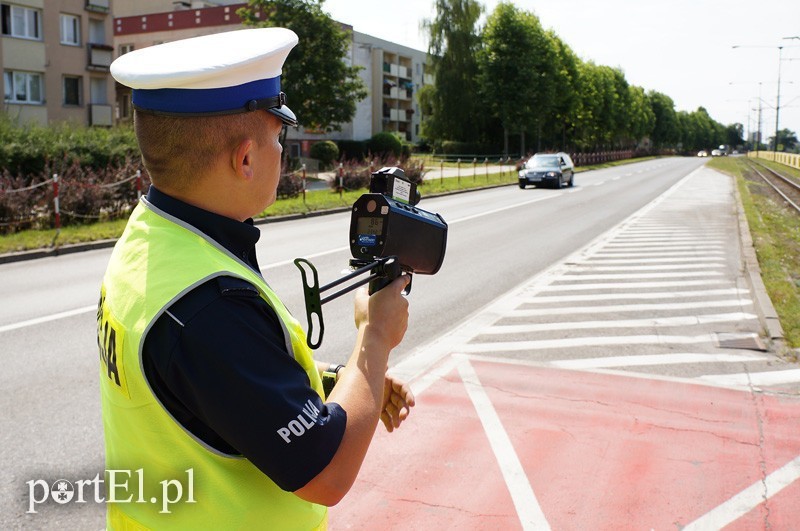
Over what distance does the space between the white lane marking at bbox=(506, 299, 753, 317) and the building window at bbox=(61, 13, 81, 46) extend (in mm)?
38050

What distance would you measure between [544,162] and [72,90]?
82.5 feet

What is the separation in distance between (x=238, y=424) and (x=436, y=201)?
26503 millimetres

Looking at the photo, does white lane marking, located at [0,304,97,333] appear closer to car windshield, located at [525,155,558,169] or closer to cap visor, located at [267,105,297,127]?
cap visor, located at [267,105,297,127]

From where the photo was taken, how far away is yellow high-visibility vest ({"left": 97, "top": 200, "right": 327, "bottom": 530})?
A: 1.42m

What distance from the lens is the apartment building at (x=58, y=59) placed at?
37094mm

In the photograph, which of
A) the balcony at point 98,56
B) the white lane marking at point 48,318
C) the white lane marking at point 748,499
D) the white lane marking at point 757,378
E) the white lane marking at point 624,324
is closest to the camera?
the white lane marking at point 748,499

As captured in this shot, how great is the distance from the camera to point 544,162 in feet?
120

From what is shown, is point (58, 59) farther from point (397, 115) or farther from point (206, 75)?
point (397, 115)

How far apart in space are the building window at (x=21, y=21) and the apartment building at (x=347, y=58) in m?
4.95

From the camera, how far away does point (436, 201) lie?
2769 cm

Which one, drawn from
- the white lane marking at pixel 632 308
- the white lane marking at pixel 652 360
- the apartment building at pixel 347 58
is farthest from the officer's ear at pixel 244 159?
the apartment building at pixel 347 58

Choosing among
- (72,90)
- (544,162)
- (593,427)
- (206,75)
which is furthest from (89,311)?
(72,90)

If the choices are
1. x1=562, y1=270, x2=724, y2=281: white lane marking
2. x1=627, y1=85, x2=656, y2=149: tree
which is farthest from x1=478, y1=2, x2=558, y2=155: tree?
x1=562, y1=270, x2=724, y2=281: white lane marking

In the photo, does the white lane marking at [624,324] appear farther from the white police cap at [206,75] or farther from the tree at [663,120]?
the tree at [663,120]
